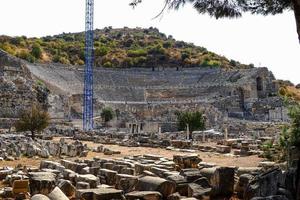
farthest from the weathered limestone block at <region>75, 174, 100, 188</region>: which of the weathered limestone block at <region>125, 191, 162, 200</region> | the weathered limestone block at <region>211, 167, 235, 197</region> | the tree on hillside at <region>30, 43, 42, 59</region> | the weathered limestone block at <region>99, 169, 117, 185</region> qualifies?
the tree on hillside at <region>30, 43, 42, 59</region>

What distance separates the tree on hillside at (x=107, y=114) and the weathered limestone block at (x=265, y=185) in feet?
129

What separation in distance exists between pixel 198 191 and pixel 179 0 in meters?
4.20

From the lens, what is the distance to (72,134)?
3791cm

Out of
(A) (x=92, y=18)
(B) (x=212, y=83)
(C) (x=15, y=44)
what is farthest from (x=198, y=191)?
(C) (x=15, y=44)

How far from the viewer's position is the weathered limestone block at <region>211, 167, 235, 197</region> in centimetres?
1048

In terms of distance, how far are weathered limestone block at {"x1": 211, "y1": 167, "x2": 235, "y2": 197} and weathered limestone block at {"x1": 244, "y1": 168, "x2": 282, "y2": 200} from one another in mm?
1180

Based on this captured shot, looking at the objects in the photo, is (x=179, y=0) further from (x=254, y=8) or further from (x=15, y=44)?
(x=15, y=44)

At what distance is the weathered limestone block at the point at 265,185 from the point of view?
846cm

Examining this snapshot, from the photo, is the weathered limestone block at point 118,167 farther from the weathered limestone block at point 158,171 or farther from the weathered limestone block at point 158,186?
the weathered limestone block at point 158,186

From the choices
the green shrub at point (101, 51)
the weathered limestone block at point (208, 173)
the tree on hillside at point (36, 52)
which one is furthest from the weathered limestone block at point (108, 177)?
the green shrub at point (101, 51)

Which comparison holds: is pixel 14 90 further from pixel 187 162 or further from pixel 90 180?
pixel 90 180

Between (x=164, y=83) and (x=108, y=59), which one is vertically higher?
(x=108, y=59)

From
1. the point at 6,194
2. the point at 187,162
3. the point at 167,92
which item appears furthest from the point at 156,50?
the point at 6,194

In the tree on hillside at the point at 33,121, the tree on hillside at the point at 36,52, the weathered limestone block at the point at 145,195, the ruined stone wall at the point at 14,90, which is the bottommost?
the weathered limestone block at the point at 145,195
